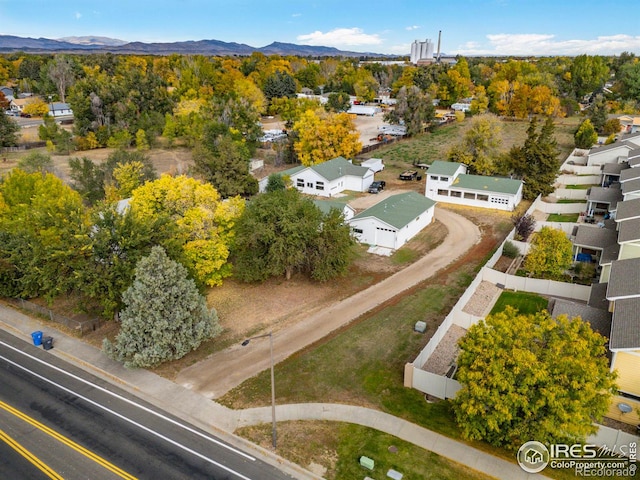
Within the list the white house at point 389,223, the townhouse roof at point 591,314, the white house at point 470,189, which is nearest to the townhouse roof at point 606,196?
the white house at point 470,189

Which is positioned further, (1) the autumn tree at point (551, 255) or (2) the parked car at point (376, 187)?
(2) the parked car at point (376, 187)

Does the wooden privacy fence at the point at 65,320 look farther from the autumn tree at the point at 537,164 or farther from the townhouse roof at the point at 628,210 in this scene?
the autumn tree at the point at 537,164

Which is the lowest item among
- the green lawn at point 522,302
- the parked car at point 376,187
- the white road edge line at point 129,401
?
the white road edge line at point 129,401

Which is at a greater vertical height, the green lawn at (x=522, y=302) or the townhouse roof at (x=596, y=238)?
the townhouse roof at (x=596, y=238)

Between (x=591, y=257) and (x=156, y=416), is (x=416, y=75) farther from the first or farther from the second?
(x=156, y=416)

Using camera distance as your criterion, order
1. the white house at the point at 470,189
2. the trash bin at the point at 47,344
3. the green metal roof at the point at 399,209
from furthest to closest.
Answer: the white house at the point at 470,189 < the green metal roof at the point at 399,209 < the trash bin at the point at 47,344

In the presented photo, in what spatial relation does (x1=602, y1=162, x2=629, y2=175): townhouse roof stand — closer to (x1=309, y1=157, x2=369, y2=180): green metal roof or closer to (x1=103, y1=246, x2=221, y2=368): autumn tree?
(x1=309, y1=157, x2=369, y2=180): green metal roof

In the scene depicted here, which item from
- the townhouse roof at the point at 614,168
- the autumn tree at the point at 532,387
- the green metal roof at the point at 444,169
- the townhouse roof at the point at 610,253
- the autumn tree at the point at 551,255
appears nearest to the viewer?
the autumn tree at the point at 532,387
